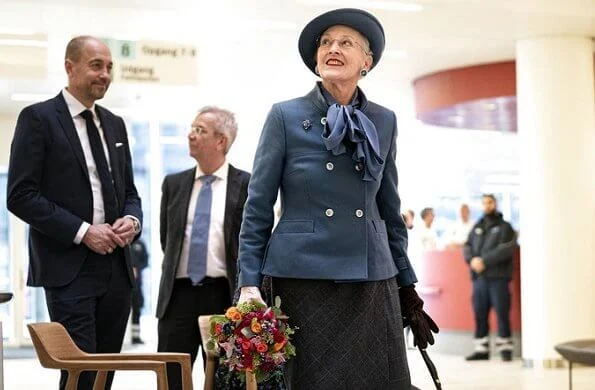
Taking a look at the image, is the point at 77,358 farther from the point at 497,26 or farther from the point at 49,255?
the point at 497,26

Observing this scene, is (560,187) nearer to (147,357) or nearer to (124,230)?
(124,230)

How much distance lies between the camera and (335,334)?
3.34 metres

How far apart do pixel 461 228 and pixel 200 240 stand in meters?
9.81

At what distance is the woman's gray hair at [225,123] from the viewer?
18.8 feet

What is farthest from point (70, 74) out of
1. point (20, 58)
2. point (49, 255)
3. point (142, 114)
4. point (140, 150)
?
point (140, 150)

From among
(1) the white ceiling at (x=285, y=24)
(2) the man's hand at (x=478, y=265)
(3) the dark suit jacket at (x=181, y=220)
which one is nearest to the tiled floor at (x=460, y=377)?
(2) the man's hand at (x=478, y=265)

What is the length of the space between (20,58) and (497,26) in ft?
15.3

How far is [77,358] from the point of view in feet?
13.3

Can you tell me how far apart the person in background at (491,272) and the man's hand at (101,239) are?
28.8 ft

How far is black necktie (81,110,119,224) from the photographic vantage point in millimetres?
4672

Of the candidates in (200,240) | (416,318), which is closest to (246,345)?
(416,318)

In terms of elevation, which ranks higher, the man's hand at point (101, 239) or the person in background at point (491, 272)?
the man's hand at point (101, 239)

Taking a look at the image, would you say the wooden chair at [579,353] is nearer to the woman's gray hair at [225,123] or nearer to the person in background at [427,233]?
the woman's gray hair at [225,123]

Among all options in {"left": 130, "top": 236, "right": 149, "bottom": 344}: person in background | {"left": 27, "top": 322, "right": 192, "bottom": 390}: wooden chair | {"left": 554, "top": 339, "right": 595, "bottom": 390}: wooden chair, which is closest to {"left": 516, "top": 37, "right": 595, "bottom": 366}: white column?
{"left": 554, "top": 339, "right": 595, "bottom": 390}: wooden chair
